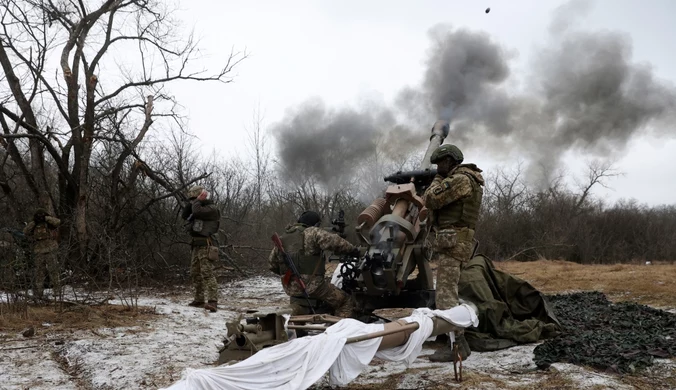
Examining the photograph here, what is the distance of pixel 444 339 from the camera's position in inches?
275

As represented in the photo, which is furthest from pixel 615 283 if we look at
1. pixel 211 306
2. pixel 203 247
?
pixel 203 247

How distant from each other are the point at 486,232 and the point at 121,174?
1469 centimetres

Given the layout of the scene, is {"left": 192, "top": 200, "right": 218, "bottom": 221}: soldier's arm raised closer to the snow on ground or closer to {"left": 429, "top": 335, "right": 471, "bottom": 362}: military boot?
the snow on ground

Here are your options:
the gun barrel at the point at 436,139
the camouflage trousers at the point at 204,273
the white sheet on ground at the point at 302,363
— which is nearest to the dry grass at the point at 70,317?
the camouflage trousers at the point at 204,273

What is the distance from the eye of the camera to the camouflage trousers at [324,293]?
23.3ft

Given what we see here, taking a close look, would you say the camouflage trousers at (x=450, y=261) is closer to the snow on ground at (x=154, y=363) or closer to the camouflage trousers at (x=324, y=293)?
the snow on ground at (x=154, y=363)

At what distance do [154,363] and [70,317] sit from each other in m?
2.69

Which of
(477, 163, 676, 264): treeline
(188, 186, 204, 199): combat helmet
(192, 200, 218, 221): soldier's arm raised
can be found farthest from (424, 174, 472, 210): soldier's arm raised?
(477, 163, 676, 264): treeline

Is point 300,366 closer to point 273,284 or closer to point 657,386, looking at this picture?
point 657,386

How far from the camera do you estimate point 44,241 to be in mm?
9922

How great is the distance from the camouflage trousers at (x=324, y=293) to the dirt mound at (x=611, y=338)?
7.92 feet

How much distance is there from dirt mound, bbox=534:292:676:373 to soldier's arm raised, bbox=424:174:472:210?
1.75 m

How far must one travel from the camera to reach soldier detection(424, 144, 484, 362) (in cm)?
621

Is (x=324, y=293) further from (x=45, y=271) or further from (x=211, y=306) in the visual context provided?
(x=45, y=271)
